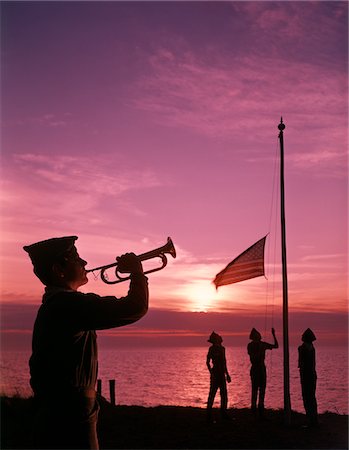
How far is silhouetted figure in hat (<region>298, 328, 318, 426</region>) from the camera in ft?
50.8

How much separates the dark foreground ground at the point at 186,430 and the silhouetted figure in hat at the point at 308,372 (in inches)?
21.6

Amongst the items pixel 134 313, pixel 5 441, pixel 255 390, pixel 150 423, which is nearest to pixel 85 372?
pixel 134 313

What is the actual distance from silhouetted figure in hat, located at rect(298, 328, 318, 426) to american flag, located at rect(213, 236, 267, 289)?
87.9 inches

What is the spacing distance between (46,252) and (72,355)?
791 millimetres

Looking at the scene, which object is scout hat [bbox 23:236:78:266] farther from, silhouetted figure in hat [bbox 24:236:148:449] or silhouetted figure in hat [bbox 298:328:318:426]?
silhouetted figure in hat [bbox 298:328:318:426]

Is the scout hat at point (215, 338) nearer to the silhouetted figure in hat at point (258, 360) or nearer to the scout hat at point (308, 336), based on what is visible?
the silhouetted figure in hat at point (258, 360)

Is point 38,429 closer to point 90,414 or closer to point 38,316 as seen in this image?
point 90,414

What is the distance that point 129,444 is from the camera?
13.8 m

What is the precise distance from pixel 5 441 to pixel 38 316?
11609 millimetres

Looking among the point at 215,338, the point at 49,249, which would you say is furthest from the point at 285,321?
the point at 49,249

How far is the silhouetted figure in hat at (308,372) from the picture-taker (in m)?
15.5

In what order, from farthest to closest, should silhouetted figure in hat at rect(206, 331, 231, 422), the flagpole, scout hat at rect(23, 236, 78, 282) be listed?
silhouetted figure in hat at rect(206, 331, 231, 422) → the flagpole → scout hat at rect(23, 236, 78, 282)

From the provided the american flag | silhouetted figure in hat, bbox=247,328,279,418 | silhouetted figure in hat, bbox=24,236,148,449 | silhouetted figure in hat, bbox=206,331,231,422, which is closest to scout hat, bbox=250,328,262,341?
silhouetted figure in hat, bbox=247,328,279,418

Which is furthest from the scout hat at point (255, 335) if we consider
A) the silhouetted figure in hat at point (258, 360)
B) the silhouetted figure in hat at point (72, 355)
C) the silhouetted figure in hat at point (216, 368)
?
the silhouetted figure in hat at point (72, 355)
